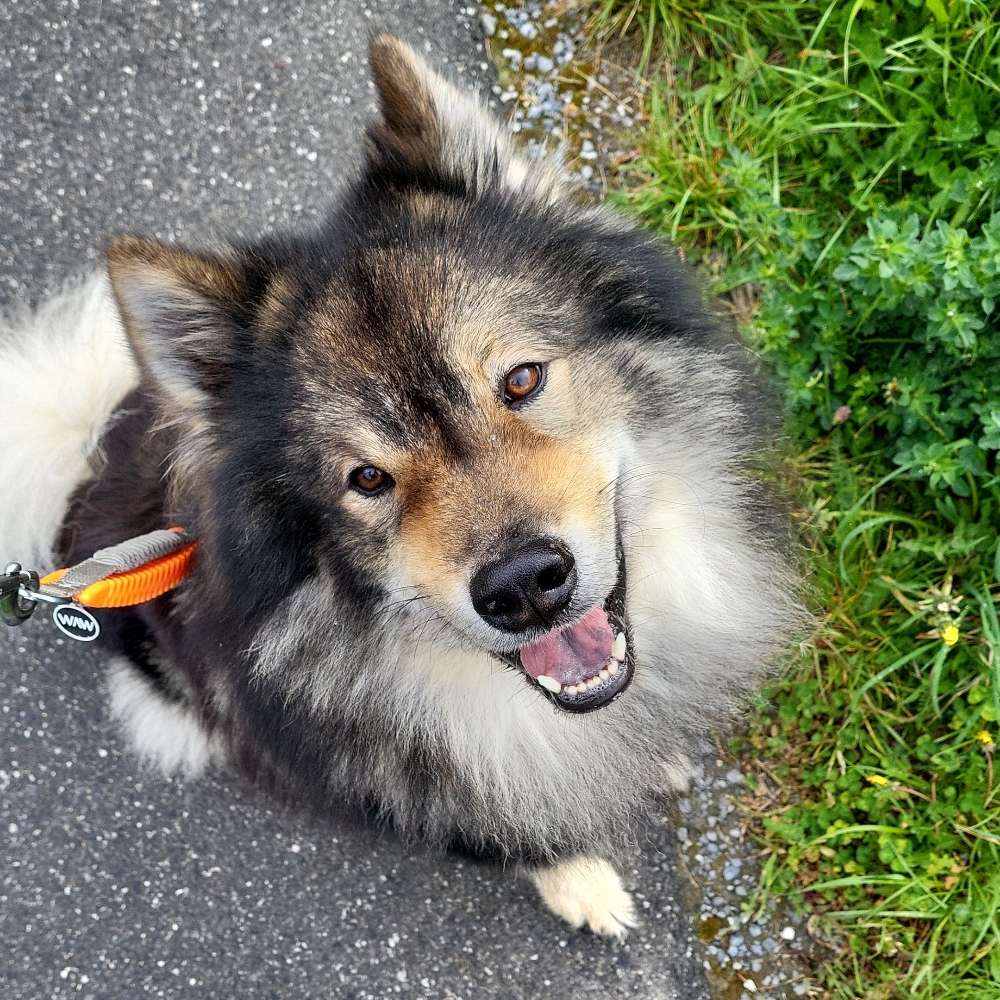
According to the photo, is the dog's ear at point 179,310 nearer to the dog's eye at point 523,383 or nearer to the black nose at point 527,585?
the dog's eye at point 523,383

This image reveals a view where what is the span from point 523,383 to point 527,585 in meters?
0.44

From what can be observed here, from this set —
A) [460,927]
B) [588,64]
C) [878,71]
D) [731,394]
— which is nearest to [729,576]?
[731,394]

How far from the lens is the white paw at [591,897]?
2.67 meters

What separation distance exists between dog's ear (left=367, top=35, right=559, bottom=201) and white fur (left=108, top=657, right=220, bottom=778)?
1685 mm

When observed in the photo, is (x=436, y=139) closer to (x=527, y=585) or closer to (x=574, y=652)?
(x=527, y=585)

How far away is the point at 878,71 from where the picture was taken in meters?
2.93

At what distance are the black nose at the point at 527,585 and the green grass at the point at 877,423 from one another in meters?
1.42

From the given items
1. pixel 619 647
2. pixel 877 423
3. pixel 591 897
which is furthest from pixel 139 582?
pixel 877 423

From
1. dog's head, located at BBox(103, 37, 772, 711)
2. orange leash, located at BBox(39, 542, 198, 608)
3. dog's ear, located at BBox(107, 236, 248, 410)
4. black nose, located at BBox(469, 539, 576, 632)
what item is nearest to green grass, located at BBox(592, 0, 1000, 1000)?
dog's head, located at BBox(103, 37, 772, 711)

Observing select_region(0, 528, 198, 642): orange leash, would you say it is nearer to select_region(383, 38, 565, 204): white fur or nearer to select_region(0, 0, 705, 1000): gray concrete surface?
select_region(0, 0, 705, 1000): gray concrete surface

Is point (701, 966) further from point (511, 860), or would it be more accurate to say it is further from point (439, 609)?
point (439, 609)

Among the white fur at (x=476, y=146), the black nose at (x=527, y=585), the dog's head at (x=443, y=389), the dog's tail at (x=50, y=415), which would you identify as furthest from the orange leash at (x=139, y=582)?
the white fur at (x=476, y=146)

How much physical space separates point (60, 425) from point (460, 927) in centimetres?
194

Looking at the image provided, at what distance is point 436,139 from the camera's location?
1.97 meters
